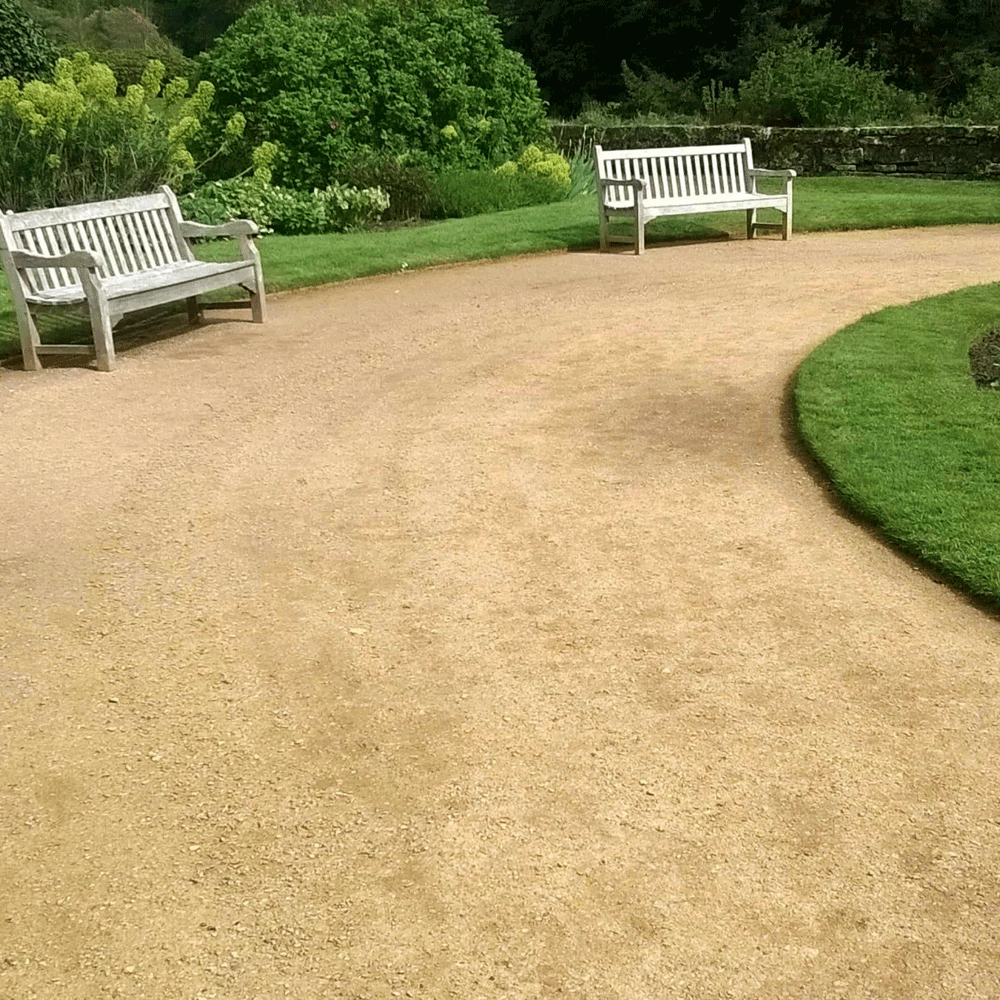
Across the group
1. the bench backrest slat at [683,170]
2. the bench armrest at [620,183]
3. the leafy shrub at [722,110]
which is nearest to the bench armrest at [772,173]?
the bench backrest slat at [683,170]

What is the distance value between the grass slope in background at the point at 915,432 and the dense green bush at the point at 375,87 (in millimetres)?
8713

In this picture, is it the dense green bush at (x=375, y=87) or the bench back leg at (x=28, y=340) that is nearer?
the bench back leg at (x=28, y=340)

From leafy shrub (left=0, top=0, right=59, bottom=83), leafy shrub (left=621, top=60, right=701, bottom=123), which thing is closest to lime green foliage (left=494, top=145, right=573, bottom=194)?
leafy shrub (left=621, top=60, right=701, bottom=123)

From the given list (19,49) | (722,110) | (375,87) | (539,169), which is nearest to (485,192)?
(539,169)

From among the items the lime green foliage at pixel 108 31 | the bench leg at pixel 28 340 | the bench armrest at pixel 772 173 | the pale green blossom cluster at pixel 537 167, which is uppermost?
the lime green foliage at pixel 108 31

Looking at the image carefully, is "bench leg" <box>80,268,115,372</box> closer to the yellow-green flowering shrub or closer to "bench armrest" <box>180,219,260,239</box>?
"bench armrest" <box>180,219,260,239</box>

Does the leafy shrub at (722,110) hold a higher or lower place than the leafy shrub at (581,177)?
higher

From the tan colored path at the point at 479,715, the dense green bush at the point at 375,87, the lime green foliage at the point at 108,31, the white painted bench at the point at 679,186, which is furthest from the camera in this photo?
the lime green foliage at the point at 108,31

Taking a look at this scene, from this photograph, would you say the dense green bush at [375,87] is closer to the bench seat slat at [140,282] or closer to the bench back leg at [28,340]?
the bench seat slat at [140,282]

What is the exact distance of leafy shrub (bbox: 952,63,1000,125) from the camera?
19359mm

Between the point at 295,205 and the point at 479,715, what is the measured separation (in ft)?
37.6

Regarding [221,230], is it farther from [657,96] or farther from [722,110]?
[657,96]

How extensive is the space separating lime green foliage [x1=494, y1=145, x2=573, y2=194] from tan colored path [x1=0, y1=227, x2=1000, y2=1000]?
9989 millimetres

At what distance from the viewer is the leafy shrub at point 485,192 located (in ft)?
51.6
